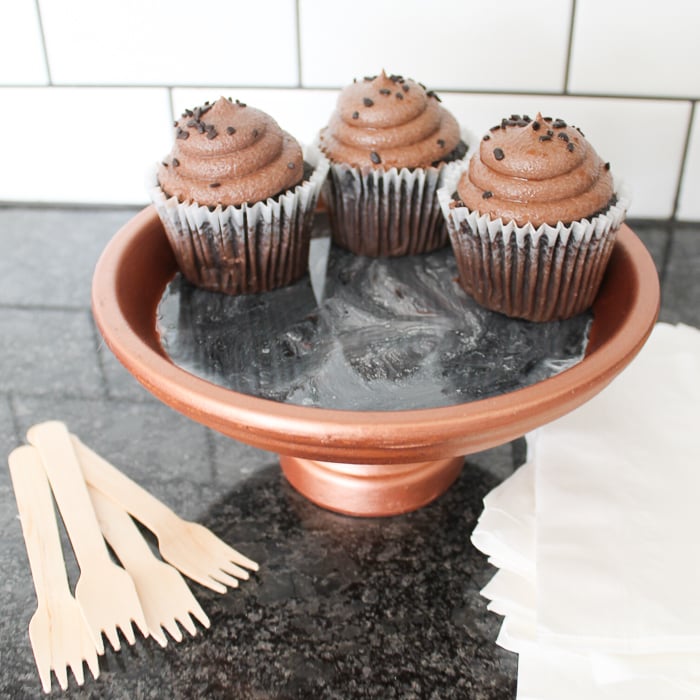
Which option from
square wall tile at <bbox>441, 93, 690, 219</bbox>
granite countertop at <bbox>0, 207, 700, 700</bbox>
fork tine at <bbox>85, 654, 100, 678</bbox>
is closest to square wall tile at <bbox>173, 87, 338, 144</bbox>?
square wall tile at <bbox>441, 93, 690, 219</bbox>

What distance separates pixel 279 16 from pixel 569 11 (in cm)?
35

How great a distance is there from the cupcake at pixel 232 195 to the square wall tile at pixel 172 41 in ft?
1.11

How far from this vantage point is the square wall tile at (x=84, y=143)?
3.70 ft

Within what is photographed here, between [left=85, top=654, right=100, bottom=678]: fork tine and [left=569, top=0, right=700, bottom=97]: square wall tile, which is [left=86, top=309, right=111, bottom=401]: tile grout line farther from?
[left=569, top=0, right=700, bottom=97]: square wall tile

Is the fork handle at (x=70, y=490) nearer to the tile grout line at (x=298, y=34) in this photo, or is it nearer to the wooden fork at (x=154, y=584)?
the wooden fork at (x=154, y=584)

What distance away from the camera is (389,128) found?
79 centimetres

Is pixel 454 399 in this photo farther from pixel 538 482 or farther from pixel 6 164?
pixel 6 164

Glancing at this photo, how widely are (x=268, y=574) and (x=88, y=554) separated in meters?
0.14

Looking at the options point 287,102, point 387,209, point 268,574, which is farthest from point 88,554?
point 287,102

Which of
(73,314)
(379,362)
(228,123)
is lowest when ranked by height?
(73,314)

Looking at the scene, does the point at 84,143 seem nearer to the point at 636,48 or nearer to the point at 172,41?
the point at 172,41

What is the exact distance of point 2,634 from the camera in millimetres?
623

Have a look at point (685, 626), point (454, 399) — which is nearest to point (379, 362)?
point (454, 399)

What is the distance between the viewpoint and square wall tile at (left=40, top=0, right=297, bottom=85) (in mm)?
1042
